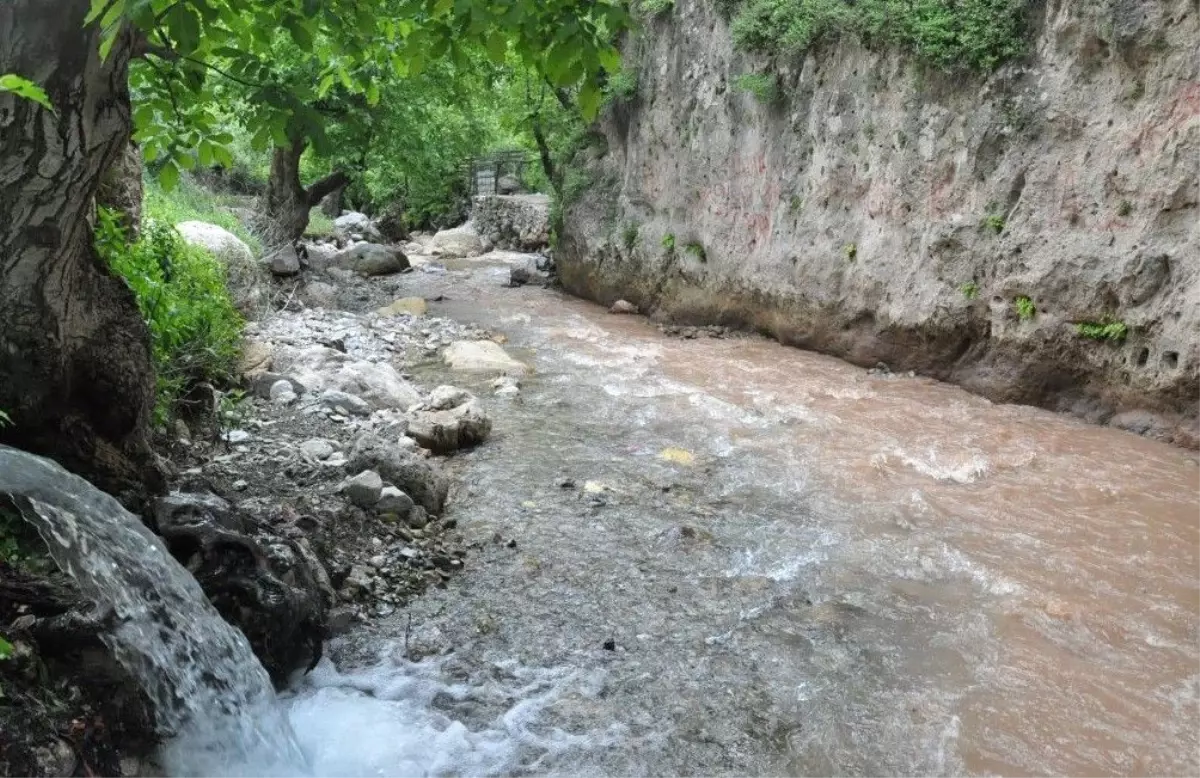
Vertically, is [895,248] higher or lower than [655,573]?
higher

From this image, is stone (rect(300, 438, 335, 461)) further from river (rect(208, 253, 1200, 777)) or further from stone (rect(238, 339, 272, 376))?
stone (rect(238, 339, 272, 376))

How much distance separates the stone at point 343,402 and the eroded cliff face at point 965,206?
5.75 meters

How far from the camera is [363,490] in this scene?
199 inches

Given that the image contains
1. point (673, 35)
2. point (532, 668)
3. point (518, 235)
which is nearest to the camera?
point (532, 668)

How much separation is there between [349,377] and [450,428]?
1.54m

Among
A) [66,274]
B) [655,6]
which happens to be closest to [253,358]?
[66,274]

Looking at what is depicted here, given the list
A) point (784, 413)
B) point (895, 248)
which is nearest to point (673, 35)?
point (895, 248)

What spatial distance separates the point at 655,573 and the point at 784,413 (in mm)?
3490

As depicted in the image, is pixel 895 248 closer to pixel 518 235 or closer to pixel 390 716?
pixel 390 716

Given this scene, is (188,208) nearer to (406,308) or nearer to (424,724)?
(406,308)

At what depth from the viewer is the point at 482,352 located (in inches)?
386

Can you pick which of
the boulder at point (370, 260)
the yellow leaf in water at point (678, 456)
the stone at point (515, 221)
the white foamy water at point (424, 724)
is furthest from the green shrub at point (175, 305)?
the stone at point (515, 221)

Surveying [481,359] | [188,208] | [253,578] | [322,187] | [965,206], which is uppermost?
[965,206]

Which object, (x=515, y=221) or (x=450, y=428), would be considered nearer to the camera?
(x=450, y=428)
